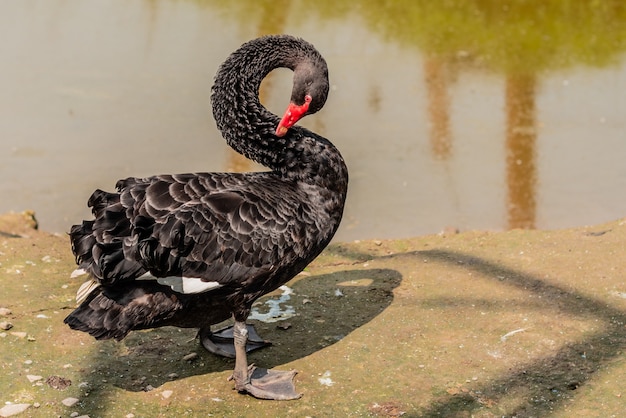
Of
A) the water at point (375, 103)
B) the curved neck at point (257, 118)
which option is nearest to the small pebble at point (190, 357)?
the curved neck at point (257, 118)

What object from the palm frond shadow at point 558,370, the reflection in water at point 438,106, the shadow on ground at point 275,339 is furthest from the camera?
the reflection in water at point 438,106

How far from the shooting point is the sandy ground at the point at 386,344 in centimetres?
332

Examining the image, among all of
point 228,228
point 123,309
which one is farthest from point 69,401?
point 228,228

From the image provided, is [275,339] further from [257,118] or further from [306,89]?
[306,89]

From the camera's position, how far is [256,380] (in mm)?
3428

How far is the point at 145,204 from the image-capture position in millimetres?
3225

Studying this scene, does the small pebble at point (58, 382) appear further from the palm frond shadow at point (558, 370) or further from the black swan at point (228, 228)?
the palm frond shadow at point (558, 370)

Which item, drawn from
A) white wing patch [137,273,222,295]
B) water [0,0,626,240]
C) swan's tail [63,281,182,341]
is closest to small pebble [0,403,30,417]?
swan's tail [63,281,182,341]

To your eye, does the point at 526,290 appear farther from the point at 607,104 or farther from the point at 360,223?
the point at 607,104

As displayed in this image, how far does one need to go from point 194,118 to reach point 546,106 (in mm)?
2722

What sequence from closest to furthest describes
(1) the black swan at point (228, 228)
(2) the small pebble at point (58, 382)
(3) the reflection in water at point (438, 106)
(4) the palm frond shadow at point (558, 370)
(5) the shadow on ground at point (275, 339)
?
1. (1) the black swan at point (228, 228)
2. (4) the palm frond shadow at point (558, 370)
3. (2) the small pebble at point (58, 382)
4. (5) the shadow on ground at point (275, 339)
5. (3) the reflection in water at point (438, 106)

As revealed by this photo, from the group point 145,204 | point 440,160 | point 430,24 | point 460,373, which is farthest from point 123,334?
point 430,24

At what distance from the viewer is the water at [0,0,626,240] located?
19.4 feet

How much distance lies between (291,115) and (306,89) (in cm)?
12
